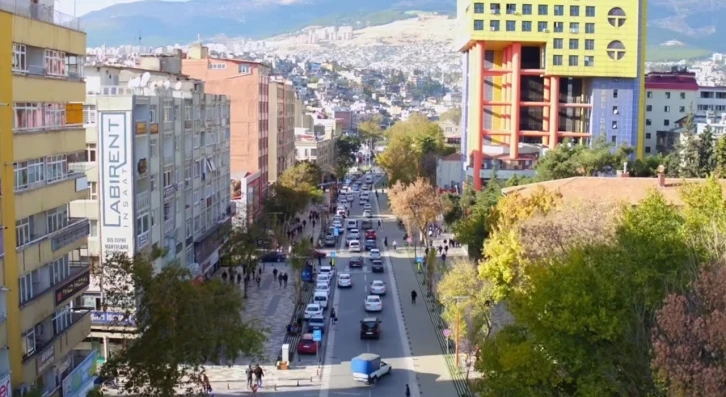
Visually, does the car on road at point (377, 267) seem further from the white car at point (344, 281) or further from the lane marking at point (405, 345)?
the white car at point (344, 281)

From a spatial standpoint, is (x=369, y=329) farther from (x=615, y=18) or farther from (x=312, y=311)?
(x=615, y=18)

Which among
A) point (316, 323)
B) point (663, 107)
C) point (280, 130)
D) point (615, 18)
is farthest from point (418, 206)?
point (663, 107)

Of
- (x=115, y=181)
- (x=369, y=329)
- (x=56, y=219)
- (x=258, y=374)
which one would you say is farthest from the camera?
(x=369, y=329)

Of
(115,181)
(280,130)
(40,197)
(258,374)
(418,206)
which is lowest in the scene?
(258,374)

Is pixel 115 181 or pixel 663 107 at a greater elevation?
pixel 663 107

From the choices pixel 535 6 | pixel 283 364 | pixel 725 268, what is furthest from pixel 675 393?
pixel 535 6

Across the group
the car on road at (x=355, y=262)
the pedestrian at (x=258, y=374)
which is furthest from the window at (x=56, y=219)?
the car on road at (x=355, y=262)
